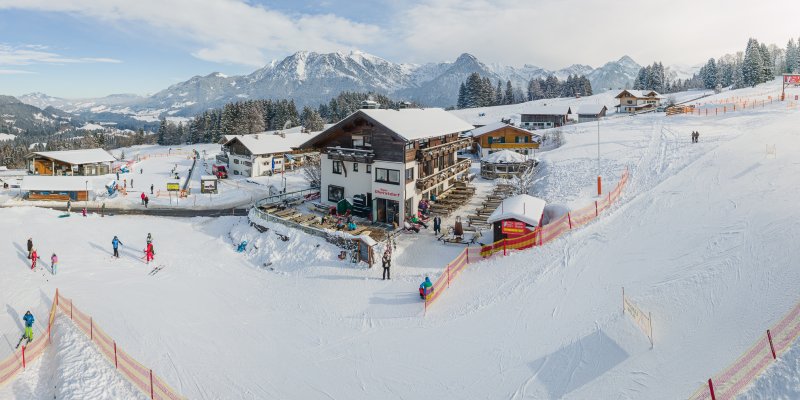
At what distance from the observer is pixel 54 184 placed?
46625 mm

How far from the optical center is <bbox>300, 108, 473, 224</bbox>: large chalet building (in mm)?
30891

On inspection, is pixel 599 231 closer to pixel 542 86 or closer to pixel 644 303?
pixel 644 303


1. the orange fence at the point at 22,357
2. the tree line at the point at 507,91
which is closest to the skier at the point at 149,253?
the orange fence at the point at 22,357

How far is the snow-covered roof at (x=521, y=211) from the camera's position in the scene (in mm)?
23734

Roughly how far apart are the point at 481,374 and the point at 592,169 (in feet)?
105

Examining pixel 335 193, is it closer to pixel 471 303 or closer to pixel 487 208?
pixel 487 208

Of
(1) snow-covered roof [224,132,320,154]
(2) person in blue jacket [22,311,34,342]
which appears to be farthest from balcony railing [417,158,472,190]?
(1) snow-covered roof [224,132,320,154]

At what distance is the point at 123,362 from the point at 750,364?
Result: 61.8 feet

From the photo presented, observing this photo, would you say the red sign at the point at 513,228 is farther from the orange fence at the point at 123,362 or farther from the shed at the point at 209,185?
the shed at the point at 209,185

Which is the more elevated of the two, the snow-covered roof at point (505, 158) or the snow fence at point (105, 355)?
the snow-covered roof at point (505, 158)

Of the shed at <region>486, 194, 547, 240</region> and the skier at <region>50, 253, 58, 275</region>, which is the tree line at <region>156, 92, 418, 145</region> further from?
the shed at <region>486, 194, 547, 240</region>

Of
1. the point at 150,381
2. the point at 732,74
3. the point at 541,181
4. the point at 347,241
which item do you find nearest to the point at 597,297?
the point at 347,241

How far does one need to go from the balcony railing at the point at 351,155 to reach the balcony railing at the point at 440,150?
12.0ft

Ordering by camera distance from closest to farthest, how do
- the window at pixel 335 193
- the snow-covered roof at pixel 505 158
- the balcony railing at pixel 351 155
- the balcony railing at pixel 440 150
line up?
Result: 1. the balcony railing at pixel 351 155
2. the balcony railing at pixel 440 150
3. the window at pixel 335 193
4. the snow-covered roof at pixel 505 158
